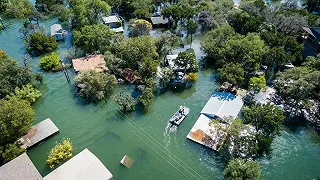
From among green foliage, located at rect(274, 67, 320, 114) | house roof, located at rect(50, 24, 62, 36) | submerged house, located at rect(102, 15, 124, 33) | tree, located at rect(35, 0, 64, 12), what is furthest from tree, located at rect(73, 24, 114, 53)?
green foliage, located at rect(274, 67, 320, 114)

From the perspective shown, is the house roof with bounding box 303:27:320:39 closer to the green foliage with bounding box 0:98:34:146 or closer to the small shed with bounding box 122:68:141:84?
the small shed with bounding box 122:68:141:84

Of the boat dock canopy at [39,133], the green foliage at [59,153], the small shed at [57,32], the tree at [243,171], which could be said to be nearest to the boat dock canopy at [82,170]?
the green foliage at [59,153]

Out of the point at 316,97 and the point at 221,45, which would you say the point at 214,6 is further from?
the point at 316,97

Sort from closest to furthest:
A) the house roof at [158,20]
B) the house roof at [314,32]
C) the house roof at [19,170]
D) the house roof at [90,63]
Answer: the house roof at [19,170]
the house roof at [90,63]
the house roof at [314,32]
the house roof at [158,20]

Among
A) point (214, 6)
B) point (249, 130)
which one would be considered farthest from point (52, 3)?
point (249, 130)

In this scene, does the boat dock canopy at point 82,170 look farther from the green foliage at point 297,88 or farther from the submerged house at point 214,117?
the green foliage at point 297,88
